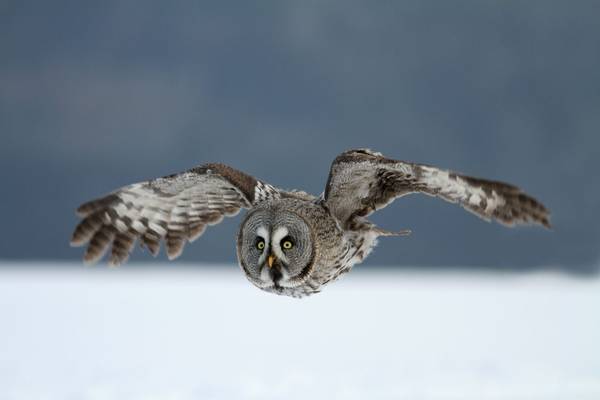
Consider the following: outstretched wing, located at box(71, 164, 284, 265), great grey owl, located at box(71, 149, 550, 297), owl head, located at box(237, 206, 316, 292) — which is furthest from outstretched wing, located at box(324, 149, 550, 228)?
outstretched wing, located at box(71, 164, 284, 265)

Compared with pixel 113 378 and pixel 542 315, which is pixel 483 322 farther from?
pixel 113 378

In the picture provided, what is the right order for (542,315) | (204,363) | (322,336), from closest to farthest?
1. (204,363)
2. (322,336)
3. (542,315)

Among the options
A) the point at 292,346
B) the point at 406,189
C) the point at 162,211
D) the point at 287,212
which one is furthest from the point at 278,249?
the point at 292,346

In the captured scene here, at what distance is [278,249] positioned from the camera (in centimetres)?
500

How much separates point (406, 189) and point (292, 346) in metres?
3.63

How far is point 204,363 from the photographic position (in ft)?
24.0

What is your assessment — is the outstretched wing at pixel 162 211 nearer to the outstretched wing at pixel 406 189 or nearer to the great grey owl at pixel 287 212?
the great grey owl at pixel 287 212

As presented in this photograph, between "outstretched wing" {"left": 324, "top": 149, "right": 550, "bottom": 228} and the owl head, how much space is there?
36 cm

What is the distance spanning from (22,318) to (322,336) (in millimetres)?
4203

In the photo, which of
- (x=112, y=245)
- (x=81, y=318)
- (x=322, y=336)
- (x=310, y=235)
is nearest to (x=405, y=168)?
(x=310, y=235)

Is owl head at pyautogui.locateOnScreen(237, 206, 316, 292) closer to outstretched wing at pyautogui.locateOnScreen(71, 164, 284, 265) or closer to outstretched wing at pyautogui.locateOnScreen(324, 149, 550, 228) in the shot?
outstretched wing at pyautogui.locateOnScreen(324, 149, 550, 228)

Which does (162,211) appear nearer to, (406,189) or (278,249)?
(278,249)

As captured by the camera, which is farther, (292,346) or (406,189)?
(292,346)

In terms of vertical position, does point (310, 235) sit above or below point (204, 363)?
above
